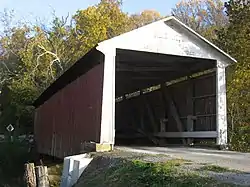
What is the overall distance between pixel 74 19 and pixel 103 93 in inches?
840

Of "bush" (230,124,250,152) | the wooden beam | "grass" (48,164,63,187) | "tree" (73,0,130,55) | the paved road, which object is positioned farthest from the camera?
"tree" (73,0,130,55)

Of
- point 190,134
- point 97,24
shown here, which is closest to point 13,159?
point 97,24

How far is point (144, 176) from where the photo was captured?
6.00m

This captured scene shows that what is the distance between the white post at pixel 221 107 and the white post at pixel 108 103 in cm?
355

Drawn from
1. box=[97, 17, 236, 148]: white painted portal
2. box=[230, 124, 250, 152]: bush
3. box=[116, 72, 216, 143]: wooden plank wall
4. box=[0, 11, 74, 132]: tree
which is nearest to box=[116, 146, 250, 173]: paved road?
box=[97, 17, 236, 148]: white painted portal

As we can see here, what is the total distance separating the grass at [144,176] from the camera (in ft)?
16.9

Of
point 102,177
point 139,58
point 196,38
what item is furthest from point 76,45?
point 102,177

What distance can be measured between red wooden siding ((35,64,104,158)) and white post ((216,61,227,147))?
383 cm

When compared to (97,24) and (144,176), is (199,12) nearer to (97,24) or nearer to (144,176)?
(97,24)

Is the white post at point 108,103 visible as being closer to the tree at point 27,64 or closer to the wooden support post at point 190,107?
the wooden support post at point 190,107

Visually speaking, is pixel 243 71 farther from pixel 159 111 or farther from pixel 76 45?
pixel 76 45

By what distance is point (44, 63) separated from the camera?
1097 inches

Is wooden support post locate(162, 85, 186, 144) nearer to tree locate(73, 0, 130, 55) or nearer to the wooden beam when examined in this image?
the wooden beam

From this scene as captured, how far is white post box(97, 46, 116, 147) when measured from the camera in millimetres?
9984
